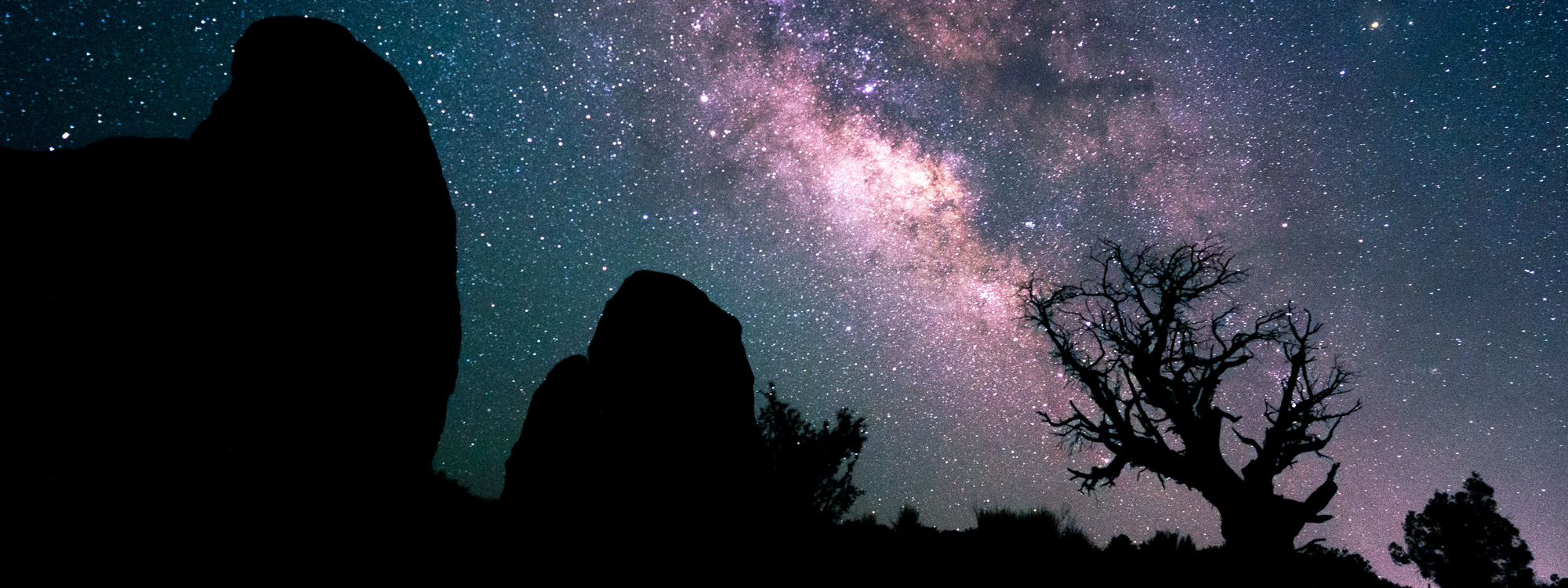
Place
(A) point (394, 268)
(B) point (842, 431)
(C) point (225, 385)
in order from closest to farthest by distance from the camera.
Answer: (C) point (225, 385) < (A) point (394, 268) < (B) point (842, 431)

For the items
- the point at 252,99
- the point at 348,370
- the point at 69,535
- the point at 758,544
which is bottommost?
the point at 69,535

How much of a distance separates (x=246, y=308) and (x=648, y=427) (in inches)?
222

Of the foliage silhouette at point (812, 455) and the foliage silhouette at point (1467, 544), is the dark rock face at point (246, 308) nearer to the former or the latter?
the foliage silhouette at point (812, 455)

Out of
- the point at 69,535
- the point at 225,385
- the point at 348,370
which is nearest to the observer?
the point at 69,535

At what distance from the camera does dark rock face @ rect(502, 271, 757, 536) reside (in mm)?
9297

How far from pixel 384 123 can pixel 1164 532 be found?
14081 millimetres

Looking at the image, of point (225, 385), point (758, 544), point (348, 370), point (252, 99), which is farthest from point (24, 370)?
point (758, 544)

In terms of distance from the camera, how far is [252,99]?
262 inches

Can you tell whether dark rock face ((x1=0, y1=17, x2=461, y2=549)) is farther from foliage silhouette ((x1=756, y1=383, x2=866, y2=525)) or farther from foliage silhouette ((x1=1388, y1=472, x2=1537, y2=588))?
foliage silhouette ((x1=1388, y1=472, x2=1537, y2=588))

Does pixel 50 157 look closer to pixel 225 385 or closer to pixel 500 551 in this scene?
pixel 225 385

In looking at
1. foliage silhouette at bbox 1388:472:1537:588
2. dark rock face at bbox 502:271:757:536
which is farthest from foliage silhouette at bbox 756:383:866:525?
foliage silhouette at bbox 1388:472:1537:588

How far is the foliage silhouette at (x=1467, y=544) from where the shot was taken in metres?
16.9

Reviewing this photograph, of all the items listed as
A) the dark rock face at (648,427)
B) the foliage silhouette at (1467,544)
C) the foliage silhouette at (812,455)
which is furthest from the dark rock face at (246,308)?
the foliage silhouette at (1467,544)

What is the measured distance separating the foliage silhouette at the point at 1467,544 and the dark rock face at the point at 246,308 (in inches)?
1098
